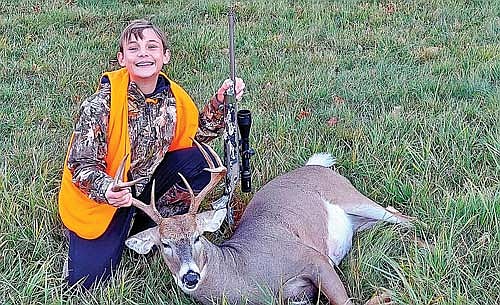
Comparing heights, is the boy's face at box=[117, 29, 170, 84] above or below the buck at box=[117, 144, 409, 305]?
above

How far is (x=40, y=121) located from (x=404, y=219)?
9.18ft

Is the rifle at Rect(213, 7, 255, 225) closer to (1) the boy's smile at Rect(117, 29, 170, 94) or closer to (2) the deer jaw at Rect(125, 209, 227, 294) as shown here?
(1) the boy's smile at Rect(117, 29, 170, 94)

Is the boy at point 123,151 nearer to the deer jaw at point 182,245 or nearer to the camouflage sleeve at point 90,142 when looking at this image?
the camouflage sleeve at point 90,142

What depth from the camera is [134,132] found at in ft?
12.9

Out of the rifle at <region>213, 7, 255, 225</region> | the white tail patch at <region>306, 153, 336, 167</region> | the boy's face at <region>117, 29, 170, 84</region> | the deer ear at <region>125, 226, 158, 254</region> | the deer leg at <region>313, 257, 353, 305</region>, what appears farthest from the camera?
the white tail patch at <region>306, 153, 336, 167</region>

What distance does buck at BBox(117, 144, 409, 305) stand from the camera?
A: 11.1 ft

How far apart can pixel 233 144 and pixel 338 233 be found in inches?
26.8

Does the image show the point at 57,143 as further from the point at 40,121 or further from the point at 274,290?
the point at 274,290

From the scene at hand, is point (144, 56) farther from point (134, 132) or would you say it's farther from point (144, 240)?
point (144, 240)

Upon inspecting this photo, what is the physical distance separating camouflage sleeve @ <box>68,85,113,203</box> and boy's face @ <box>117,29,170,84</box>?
0.17 metres

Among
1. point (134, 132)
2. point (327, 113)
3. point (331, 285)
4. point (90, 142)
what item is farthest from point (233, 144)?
point (327, 113)

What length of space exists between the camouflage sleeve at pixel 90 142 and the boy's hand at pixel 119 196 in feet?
0.58

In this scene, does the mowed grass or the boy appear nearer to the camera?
the mowed grass

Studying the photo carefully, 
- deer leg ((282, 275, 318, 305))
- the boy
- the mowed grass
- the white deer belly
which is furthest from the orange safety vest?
the white deer belly
